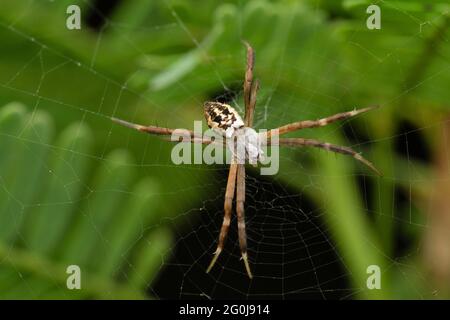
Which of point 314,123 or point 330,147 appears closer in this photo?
point 330,147

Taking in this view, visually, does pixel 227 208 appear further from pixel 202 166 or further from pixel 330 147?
pixel 330 147

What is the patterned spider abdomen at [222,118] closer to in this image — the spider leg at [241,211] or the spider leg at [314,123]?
the spider leg at [314,123]

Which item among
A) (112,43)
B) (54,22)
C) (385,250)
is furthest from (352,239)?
(54,22)

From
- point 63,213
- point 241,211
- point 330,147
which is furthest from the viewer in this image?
point 241,211

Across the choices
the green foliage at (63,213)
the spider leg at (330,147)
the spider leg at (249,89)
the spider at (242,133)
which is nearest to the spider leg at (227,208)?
the spider at (242,133)

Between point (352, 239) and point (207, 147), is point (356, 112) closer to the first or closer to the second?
point (352, 239)

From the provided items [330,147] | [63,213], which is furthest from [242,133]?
[63,213]
